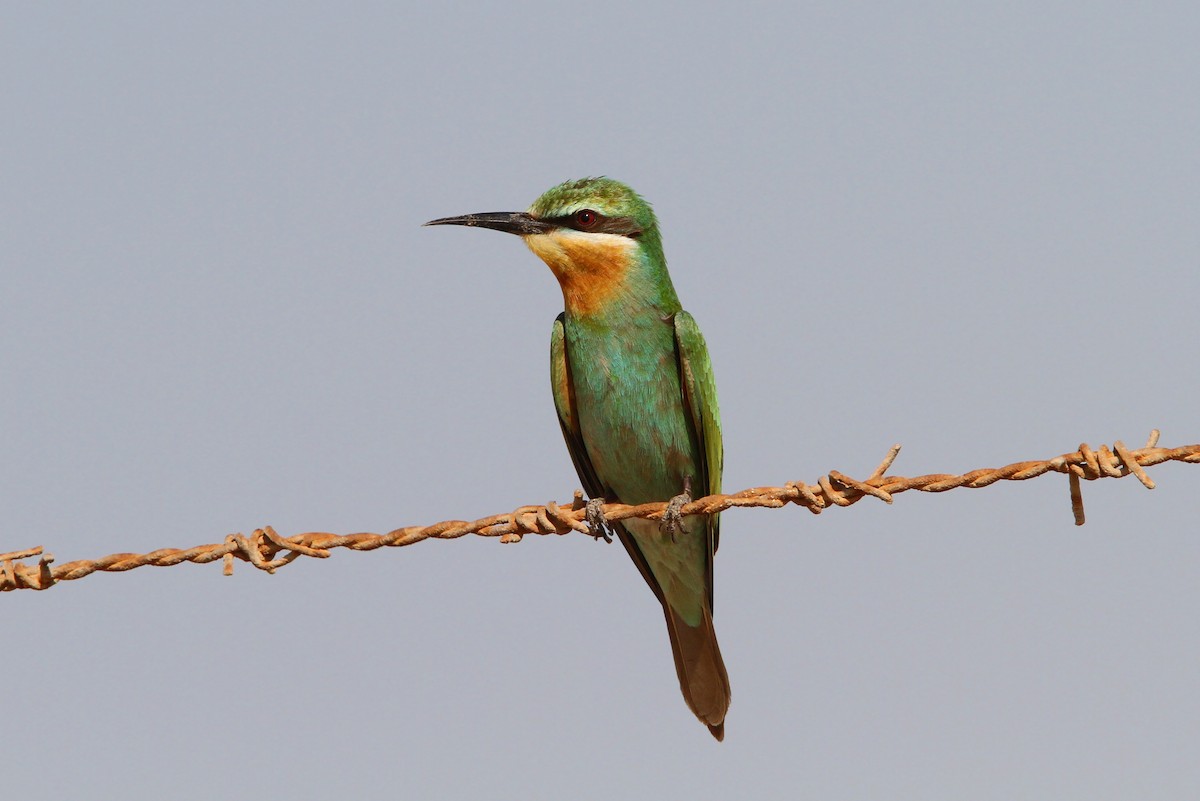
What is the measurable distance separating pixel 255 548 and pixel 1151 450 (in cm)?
244

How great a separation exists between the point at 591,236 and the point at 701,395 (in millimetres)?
863

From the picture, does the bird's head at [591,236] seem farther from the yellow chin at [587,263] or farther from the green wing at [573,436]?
the green wing at [573,436]

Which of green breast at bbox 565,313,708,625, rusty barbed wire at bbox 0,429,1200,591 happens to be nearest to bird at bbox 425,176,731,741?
green breast at bbox 565,313,708,625

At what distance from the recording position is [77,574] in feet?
12.8

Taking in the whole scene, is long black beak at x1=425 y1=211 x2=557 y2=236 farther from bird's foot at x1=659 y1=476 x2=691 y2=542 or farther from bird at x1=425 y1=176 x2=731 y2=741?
bird's foot at x1=659 y1=476 x2=691 y2=542

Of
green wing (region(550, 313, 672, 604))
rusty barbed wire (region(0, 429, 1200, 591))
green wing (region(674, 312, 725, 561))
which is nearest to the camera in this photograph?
rusty barbed wire (region(0, 429, 1200, 591))

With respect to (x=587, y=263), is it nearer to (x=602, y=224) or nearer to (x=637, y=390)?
(x=602, y=224)

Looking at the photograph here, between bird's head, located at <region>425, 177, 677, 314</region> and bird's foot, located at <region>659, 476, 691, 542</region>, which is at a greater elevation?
bird's head, located at <region>425, 177, 677, 314</region>

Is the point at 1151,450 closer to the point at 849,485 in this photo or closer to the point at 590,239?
the point at 849,485

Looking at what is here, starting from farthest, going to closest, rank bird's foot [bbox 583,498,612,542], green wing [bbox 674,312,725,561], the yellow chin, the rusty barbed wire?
the yellow chin, green wing [bbox 674,312,725,561], bird's foot [bbox 583,498,612,542], the rusty barbed wire

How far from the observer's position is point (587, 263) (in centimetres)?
595

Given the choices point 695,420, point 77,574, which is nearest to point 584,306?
point 695,420

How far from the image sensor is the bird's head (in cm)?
591

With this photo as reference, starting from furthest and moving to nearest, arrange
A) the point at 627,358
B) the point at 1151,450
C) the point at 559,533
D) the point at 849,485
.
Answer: the point at 627,358
the point at 559,533
the point at 849,485
the point at 1151,450
